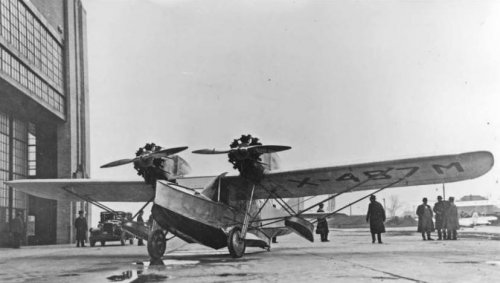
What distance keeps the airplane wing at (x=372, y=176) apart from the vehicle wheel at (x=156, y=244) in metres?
2.36

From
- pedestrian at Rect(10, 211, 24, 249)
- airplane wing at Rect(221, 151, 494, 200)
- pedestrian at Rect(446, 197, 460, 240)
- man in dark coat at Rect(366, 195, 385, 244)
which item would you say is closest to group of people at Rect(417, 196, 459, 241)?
pedestrian at Rect(446, 197, 460, 240)

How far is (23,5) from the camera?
2530 cm

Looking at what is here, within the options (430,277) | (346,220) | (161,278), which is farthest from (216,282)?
(346,220)

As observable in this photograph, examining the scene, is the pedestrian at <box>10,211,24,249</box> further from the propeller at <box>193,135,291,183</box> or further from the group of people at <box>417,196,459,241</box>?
the group of people at <box>417,196,459,241</box>

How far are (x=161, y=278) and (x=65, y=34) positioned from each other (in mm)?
26394

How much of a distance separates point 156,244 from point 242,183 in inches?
118

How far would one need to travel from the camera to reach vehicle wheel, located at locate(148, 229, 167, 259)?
1312 centimetres

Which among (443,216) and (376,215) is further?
(443,216)

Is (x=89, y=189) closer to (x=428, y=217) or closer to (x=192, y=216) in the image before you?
(x=192, y=216)

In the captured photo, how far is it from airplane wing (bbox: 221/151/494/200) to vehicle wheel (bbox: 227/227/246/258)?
4.62 ft

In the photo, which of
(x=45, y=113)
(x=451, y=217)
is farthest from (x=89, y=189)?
(x=451, y=217)

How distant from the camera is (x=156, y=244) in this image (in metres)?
13.3

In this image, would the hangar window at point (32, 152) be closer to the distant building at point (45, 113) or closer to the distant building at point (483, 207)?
the distant building at point (45, 113)

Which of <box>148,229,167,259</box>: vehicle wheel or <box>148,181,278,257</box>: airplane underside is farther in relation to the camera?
<box>148,229,167,259</box>: vehicle wheel
